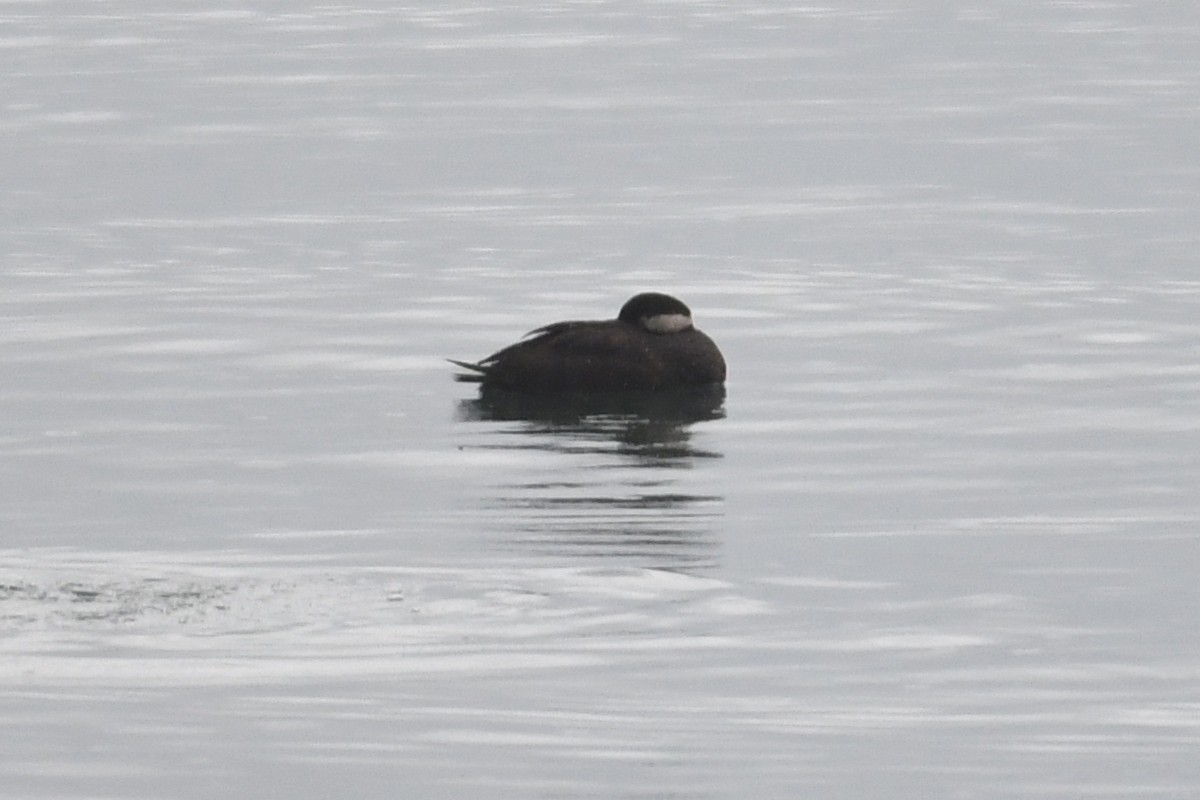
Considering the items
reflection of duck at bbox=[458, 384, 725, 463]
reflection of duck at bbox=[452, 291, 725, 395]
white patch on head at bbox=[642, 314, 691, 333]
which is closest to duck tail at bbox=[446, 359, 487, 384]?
reflection of duck at bbox=[452, 291, 725, 395]

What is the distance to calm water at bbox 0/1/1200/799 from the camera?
27.9 ft

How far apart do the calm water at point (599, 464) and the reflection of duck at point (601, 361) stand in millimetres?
399

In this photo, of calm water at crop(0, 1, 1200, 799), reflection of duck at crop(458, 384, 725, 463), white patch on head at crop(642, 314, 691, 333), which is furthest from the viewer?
white patch on head at crop(642, 314, 691, 333)

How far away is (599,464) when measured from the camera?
13859mm

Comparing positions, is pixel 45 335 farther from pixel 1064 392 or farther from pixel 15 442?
pixel 1064 392

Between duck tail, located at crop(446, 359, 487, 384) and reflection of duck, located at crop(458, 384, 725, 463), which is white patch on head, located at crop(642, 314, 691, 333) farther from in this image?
duck tail, located at crop(446, 359, 487, 384)

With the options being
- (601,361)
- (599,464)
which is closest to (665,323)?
(601,361)

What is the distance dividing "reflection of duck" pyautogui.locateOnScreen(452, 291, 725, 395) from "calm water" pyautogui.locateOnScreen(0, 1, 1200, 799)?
0.40 meters

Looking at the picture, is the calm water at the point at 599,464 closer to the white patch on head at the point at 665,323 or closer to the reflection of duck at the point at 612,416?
the reflection of duck at the point at 612,416

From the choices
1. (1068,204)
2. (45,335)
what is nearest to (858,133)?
(1068,204)

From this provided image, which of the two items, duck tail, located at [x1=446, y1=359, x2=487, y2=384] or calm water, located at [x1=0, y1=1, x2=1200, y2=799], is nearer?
calm water, located at [x1=0, y1=1, x2=1200, y2=799]

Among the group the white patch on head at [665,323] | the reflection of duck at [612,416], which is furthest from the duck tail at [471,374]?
the white patch on head at [665,323]

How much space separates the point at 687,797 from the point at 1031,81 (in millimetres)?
29472

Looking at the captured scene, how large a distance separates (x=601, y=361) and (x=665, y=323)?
0.58 m
